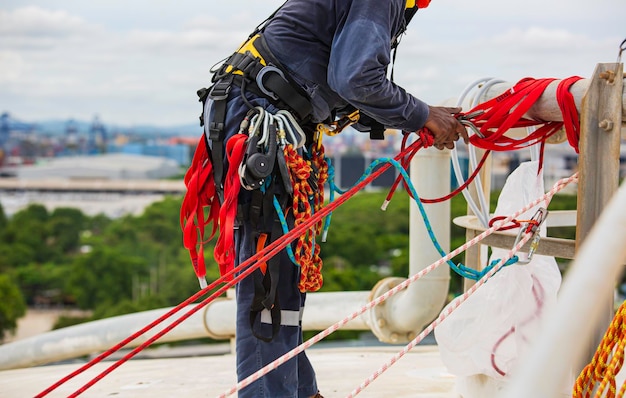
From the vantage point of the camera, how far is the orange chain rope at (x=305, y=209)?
117 inches

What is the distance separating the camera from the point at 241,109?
3043 mm

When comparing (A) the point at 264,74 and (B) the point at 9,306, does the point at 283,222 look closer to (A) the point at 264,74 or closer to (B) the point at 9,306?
(A) the point at 264,74

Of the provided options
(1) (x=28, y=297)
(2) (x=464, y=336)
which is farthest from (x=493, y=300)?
(1) (x=28, y=297)

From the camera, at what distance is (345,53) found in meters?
2.82

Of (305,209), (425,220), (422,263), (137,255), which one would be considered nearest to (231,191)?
(305,209)

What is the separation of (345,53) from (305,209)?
544 mm

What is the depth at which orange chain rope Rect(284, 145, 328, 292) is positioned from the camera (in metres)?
2.98

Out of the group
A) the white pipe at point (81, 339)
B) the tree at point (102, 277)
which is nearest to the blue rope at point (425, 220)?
the white pipe at point (81, 339)

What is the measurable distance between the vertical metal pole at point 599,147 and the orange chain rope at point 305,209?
2.86 ft

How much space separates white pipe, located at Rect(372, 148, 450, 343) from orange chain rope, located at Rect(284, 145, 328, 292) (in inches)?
62.6

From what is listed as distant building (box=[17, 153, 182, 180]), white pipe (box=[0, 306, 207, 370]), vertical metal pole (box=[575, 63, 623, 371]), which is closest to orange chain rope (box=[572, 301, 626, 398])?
vertical metal pole (box=[575, 63, 623, 371])

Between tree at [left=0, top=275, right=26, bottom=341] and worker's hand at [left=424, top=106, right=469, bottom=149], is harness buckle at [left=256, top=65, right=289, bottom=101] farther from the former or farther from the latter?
tree at [left=0, top=275, right=26, bottom=341]

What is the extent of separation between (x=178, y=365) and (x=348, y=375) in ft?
3.21

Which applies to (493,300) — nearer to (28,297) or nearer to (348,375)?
(348,375)
